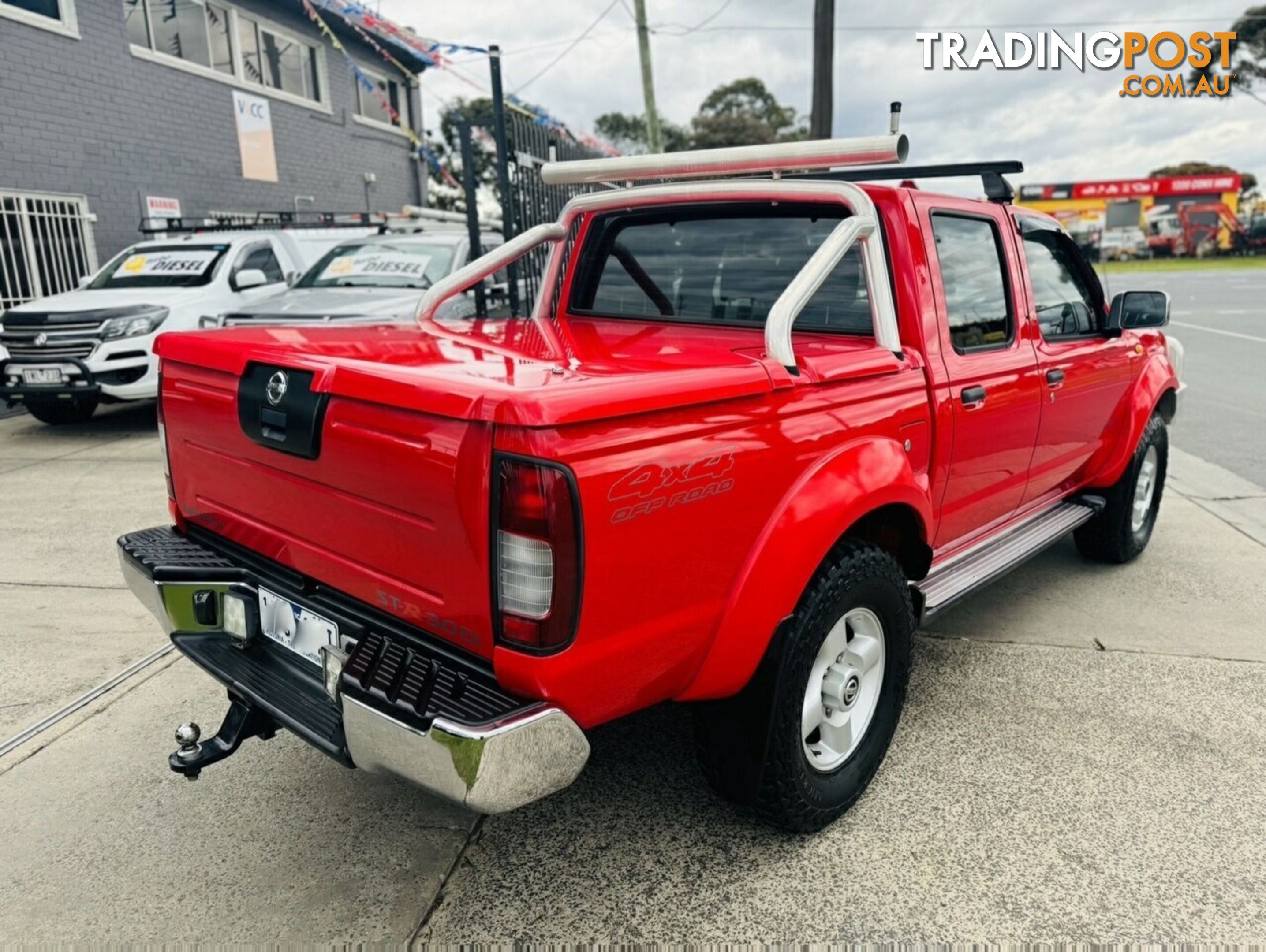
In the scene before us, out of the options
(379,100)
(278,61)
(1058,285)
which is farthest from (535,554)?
(379,100)

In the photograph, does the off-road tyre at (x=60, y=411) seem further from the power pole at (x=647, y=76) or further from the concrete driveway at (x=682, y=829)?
the power pole at (x=647, y=76)

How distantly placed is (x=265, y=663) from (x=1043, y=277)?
3353 millimetres

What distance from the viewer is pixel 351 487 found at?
A: 2191 millimetres

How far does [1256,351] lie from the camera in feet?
43.9

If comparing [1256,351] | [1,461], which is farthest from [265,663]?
[1256,351]

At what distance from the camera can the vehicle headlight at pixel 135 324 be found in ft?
27.0

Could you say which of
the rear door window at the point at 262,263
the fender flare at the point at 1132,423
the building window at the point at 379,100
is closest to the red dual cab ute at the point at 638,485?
the fender flare at the point at 1132,423

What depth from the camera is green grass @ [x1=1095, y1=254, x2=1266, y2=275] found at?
38.0m

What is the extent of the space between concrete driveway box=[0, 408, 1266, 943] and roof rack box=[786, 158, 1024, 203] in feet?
6.03

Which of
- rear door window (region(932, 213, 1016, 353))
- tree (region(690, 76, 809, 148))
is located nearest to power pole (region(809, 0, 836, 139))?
rear door window (region(932, 213, 1016, 353))

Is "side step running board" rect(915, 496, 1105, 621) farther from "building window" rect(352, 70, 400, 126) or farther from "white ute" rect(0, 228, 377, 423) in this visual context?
"building window" rect(352, 70, 400, 126)

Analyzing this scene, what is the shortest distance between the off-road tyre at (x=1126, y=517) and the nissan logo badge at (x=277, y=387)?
146 inches

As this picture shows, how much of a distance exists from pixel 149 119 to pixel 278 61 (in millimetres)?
3957

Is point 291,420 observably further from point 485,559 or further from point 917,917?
point 917,917
